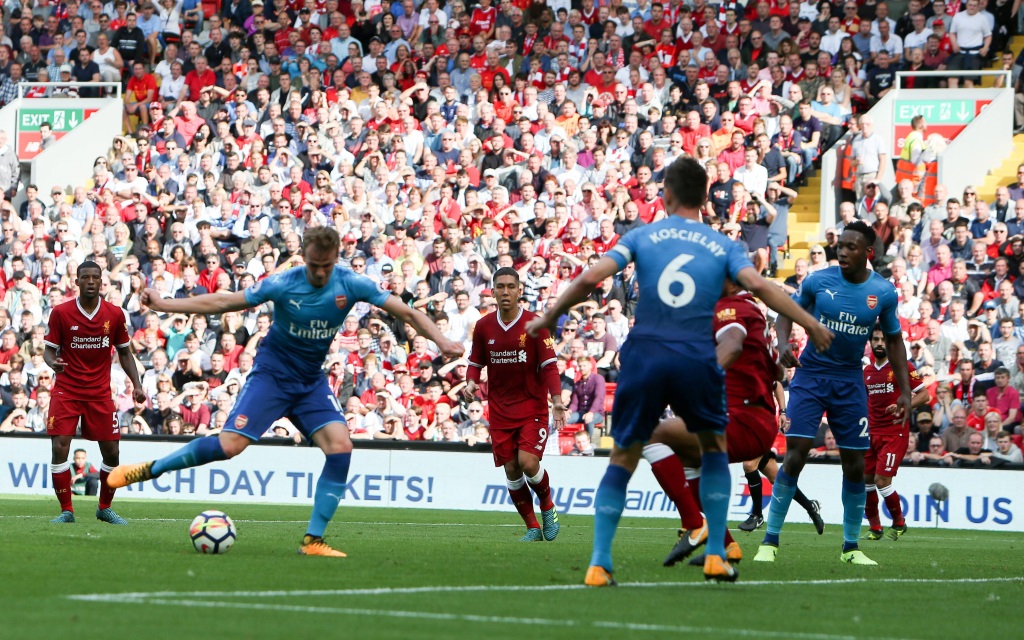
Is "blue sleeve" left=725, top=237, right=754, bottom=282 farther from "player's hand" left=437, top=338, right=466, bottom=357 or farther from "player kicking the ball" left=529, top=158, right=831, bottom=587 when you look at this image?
"player's hand" left=437, top=338, right=466, bottom=357

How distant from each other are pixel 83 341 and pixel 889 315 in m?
7.79

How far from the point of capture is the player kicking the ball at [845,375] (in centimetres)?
1171

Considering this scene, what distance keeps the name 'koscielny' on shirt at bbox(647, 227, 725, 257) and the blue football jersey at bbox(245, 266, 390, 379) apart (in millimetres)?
2481

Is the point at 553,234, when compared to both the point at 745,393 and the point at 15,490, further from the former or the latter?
the point at 745,393

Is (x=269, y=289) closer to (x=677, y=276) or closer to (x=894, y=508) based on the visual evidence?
(x=677, y=276)

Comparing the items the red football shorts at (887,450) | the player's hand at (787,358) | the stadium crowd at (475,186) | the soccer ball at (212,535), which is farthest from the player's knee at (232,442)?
the stadium crowd at (475,186)

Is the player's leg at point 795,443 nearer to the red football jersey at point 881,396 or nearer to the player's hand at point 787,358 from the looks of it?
the player's hand at point 787,358

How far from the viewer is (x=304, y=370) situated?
1112 centimetres

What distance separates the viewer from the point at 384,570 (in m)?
9.98

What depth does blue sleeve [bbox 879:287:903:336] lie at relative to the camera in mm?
11742

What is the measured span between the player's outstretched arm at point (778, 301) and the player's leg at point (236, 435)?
369 centimetres

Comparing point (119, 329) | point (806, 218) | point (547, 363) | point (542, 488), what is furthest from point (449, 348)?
point (806, 218)

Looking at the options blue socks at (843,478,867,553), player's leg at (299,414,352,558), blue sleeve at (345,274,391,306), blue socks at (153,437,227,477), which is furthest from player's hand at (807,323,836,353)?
blue socks at (153,437,227,477)

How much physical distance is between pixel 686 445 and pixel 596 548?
1.90 m
